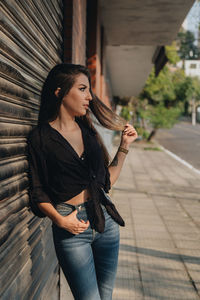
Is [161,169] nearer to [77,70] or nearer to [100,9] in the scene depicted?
[100,9]

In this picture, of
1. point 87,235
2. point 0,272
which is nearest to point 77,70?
point 87,235

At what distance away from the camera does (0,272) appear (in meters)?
1.66

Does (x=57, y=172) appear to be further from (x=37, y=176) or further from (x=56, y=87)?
(x=56, y=87)

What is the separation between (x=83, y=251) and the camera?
1818 mm

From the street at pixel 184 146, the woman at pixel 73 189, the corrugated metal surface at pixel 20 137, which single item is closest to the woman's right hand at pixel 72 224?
the woman at pixel 73 189

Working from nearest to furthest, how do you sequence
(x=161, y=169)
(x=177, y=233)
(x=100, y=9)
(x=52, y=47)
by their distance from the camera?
(x=52, y=47) → (x=177, y=233) → (x=100, y=9) → (x=161, y=169)

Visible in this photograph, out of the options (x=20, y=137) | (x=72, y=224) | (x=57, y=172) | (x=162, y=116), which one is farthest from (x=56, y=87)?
(x=162, y=116)

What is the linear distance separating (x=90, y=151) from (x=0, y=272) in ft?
2.58

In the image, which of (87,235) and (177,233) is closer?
(87,235)

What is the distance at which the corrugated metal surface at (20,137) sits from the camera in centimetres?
172

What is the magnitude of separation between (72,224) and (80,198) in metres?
A: 0.18

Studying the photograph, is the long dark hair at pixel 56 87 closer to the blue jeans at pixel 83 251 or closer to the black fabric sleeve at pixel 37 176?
the black fabric sleeve at pixel 37 176

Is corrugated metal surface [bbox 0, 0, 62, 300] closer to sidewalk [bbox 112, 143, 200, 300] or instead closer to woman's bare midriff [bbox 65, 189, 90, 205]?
woman's bare midriff [bbox 65, 189, 90, 205]

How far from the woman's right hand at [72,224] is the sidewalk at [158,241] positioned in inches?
69.6
